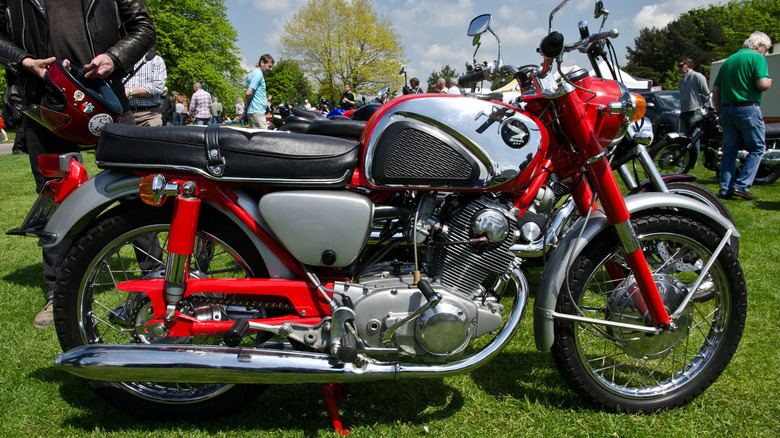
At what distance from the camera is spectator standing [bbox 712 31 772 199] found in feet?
20.3

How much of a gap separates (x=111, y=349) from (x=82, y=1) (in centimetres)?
208

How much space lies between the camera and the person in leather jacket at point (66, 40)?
8.59 feet

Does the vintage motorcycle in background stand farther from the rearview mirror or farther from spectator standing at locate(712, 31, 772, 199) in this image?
the rearview mirror

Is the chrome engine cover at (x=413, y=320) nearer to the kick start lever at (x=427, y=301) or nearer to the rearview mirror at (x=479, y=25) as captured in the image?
the kick start lever at (x=427, y=301)

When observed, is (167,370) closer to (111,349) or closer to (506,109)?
(111,349)

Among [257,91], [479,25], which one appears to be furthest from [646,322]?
[257,91]

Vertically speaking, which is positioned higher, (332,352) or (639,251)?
(639,251)

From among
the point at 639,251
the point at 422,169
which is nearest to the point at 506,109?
the point at 422,169

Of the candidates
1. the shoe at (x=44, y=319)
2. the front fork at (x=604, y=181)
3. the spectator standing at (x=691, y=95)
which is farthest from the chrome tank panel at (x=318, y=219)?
the spectator standing at (x=691, y=95)

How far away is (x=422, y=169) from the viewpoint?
1.89m

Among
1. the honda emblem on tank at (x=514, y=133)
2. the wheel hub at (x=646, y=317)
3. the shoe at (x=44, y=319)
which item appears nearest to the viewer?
the honda emblem on tank at (x=514, y=133)

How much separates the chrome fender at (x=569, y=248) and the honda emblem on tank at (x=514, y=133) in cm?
45

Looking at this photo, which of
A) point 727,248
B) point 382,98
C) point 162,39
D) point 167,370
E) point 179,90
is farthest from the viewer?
point 179,90

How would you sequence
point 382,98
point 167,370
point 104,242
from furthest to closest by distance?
point 382,98 → point 104,242 → point 167,370
